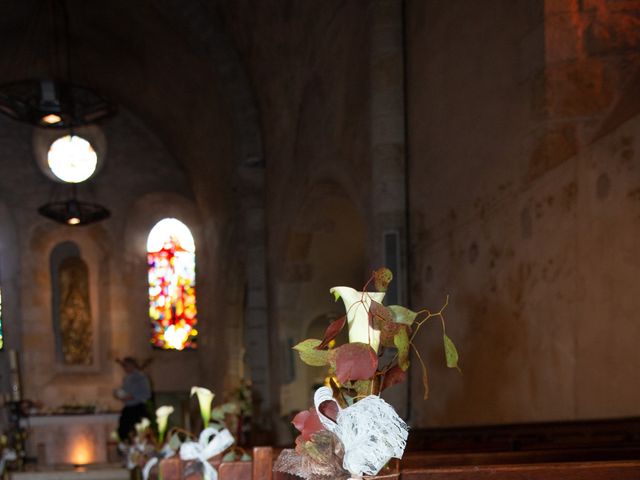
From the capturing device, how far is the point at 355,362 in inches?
60.7

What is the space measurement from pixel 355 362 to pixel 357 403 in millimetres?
114

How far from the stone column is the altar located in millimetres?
8048

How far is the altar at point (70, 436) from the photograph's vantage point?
42.2ft

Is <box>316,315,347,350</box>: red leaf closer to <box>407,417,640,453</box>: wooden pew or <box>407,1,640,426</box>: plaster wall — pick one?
<box>407,417,640,453</box>: wooden pew

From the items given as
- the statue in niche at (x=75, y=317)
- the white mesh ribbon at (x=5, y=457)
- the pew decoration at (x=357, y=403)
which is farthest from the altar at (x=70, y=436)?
the pew decoration at (x=357, y=403)

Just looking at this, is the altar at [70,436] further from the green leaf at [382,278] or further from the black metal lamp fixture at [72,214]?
the green leaf at [382,278]

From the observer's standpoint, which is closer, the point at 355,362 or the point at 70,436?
the point at 355,362

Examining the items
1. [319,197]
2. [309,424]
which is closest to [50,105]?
[319,197]

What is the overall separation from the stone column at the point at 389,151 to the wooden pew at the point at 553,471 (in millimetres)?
4546

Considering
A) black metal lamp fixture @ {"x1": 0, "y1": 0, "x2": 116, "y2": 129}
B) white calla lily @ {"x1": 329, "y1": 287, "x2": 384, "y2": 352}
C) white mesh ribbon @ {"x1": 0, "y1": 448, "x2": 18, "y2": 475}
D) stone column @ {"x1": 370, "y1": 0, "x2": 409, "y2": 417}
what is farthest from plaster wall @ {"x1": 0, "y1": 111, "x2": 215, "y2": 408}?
white calla lily @ {"x1": 329, "y1": 287, "x2": 384, "y2": 352}

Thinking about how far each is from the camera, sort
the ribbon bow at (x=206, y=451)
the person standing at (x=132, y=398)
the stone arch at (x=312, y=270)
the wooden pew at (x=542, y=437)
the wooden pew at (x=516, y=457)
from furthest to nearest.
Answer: the person standing at (x=132, y=398) < the stone arch at (x=312, y=270) < the wooden pew at (x=542, y=437) < the ribbon bow at (x=206, y=451) < the wooden pew at (x=516, y=457)

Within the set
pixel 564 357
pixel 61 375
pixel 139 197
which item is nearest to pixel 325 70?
pixel 564 357

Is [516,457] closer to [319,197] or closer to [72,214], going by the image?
[319,197]

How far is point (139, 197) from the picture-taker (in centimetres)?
1630
